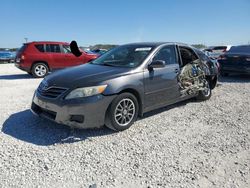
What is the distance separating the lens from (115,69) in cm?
432

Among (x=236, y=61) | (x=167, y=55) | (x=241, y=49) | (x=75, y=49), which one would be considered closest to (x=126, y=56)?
(x=167, y=55)

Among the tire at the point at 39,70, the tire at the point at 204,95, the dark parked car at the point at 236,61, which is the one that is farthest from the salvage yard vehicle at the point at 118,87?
the tire at the point at 39,70

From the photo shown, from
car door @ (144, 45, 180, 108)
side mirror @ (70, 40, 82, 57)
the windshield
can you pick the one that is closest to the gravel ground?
car door @ (144, 45, 180, 108)

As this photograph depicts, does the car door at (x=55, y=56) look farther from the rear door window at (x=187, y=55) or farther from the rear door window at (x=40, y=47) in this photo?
the rear door window at (x=187, y=55)

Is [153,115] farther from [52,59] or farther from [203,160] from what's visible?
[52,59]

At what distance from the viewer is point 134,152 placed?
3.41m

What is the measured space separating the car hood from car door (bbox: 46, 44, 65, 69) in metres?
6.93

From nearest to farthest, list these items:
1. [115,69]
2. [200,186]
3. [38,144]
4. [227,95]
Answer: [200,186] → [38,144] → [115,69] → [227,95]

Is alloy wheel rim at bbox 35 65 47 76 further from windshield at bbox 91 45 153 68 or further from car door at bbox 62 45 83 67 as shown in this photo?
windshield at bbox 91 45 153 68

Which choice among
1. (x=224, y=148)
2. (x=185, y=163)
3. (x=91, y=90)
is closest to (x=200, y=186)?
(x=185, y=163)

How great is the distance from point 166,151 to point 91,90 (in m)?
1.47

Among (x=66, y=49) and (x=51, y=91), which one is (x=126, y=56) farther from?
(x=66, y=49)

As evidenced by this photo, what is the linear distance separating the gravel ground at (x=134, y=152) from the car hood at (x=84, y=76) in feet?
2.75

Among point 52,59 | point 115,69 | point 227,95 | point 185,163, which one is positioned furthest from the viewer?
point 52,59
